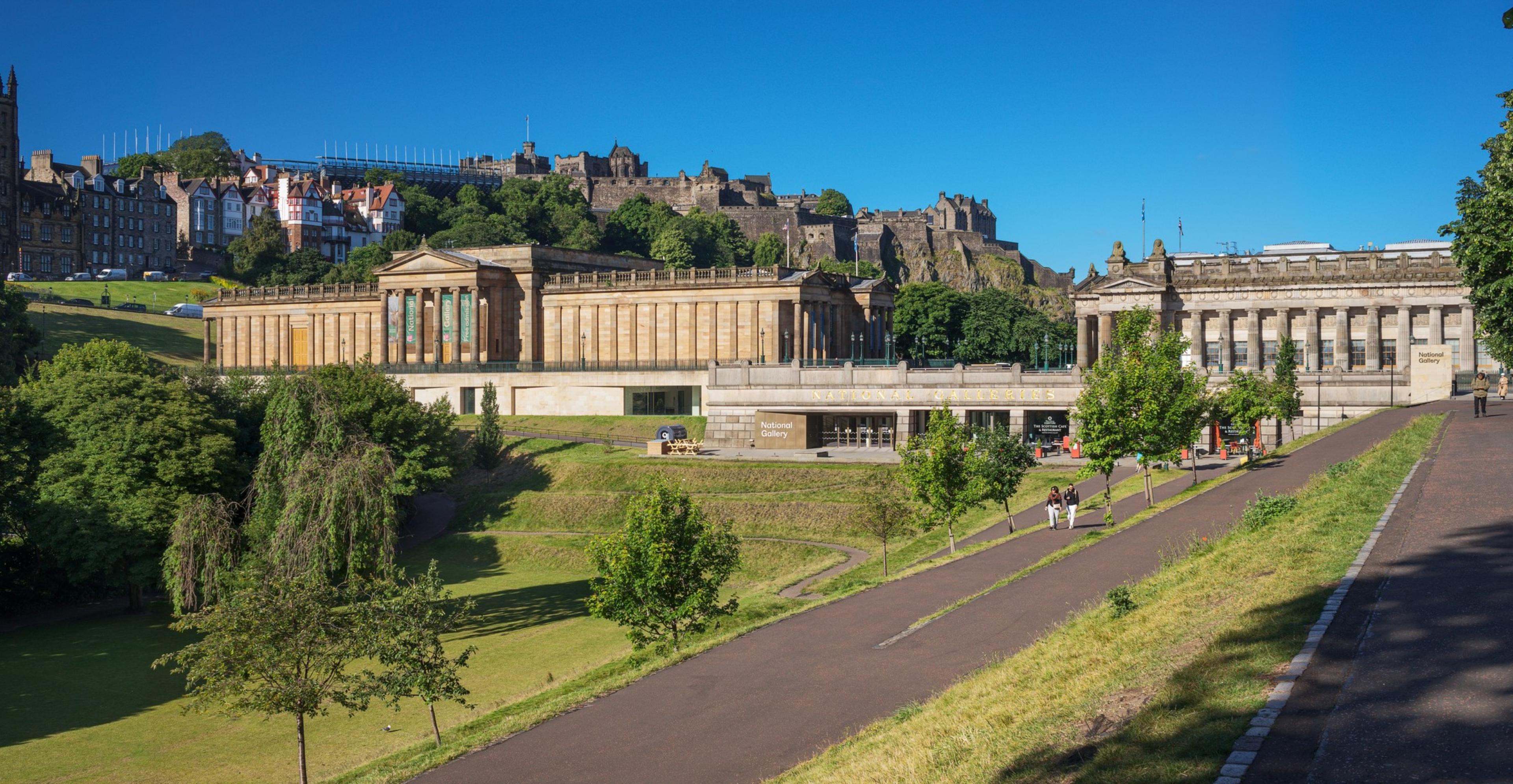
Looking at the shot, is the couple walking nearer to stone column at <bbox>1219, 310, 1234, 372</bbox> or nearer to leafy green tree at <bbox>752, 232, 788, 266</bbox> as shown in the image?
stone column at <bbox>1219, 310, 1234, 372</bbox>

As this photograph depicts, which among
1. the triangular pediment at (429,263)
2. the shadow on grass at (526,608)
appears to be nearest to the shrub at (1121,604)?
the shadow on grass at (526,608)

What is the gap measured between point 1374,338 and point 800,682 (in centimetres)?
7469

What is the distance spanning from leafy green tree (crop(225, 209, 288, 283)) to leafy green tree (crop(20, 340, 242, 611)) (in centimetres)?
11006

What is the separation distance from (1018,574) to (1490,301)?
71.2 ft

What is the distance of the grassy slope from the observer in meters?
15.8

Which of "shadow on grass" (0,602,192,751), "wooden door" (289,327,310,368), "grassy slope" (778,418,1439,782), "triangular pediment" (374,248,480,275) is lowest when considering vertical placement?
"shadow on grass" (0,602,192,751)

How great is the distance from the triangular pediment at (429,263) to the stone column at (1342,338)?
226 feet

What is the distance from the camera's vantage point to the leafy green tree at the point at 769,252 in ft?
612

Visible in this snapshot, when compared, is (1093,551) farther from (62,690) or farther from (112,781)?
(62,690)

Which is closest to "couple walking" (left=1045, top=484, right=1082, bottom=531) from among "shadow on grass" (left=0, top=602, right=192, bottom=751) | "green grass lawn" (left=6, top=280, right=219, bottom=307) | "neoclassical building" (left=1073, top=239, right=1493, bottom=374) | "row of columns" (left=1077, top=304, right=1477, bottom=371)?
"shadow on grass" (left=0, top=602, right=192, bottom=751)

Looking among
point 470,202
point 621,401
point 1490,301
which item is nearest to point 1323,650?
point 1490,301

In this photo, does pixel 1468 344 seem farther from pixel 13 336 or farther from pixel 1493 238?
pixel 13 336

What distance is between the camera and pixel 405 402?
72.8 m

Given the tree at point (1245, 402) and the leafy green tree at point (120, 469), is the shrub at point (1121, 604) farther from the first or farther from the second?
the leafy green tree at point (120, 469)
